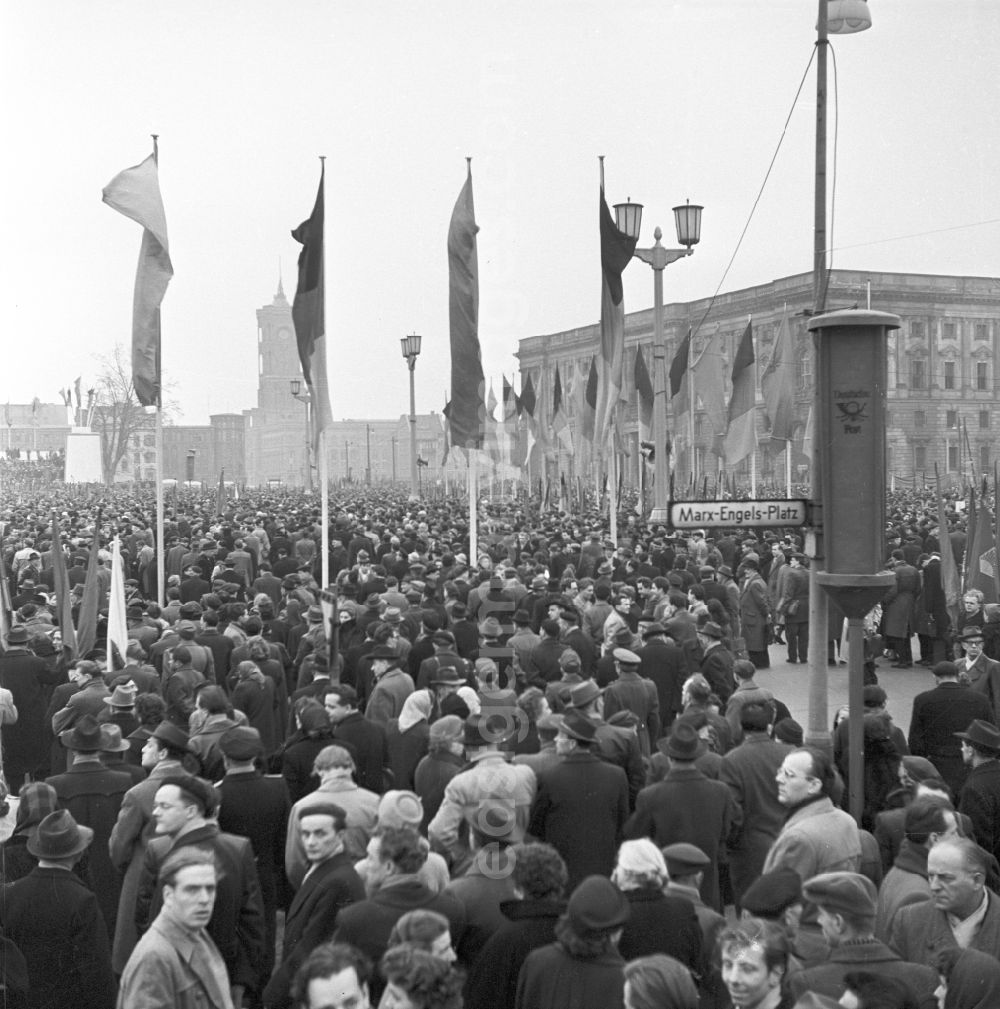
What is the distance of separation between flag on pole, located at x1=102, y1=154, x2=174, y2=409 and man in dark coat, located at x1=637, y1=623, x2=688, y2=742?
7.74m

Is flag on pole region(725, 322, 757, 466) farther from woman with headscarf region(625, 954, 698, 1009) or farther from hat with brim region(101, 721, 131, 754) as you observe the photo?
woman with headscarf region(625, 954, 698, 1009)

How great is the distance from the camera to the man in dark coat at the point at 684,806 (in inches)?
237

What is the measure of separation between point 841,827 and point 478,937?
1.73 m

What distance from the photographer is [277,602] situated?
15773mm

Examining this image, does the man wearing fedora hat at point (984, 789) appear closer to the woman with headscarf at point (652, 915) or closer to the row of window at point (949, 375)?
the woman with headscarf at point (652, 915)

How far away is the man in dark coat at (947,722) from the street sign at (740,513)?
257 cm

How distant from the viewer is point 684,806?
6.04 metres

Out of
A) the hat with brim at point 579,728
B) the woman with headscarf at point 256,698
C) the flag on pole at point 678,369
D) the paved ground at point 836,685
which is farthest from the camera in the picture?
the flag on pole at point 678,369

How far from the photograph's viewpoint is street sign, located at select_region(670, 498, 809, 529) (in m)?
6.00

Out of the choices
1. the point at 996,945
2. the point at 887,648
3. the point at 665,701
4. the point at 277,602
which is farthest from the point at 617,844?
the point at 887,648

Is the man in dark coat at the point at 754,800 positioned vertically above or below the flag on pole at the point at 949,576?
below

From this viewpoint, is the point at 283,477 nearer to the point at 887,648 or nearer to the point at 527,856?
the point at 887,648

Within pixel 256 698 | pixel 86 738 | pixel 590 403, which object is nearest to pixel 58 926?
pixel 86 738

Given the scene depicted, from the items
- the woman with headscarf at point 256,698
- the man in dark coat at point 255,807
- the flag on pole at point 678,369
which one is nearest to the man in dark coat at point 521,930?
the man in dark coat at point 255,807
